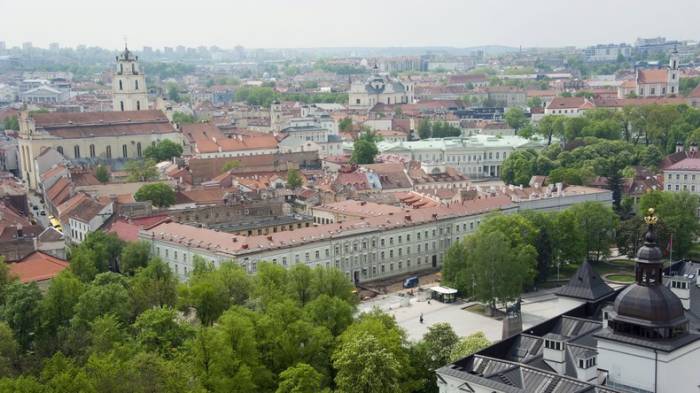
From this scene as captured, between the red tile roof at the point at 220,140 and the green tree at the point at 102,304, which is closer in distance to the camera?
the green tree at the point at 102,304

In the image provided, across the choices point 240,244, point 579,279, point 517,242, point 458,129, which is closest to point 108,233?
point 240,244

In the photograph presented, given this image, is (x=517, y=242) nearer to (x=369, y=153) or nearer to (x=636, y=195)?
(x=636, y=195)

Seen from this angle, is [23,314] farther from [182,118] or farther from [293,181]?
[182,118]

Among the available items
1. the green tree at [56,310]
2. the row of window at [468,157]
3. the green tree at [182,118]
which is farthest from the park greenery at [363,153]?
the green tree at [56,310]

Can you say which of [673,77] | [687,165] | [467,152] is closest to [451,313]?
→ [687,165]

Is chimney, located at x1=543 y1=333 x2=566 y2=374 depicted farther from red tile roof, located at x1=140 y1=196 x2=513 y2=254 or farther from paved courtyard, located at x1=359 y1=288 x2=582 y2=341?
red tile roof, located at x1=140 y1=196 x2=513 y2=254

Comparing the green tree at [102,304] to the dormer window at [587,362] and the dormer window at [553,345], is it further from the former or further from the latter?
the dormer window at [587,362]
